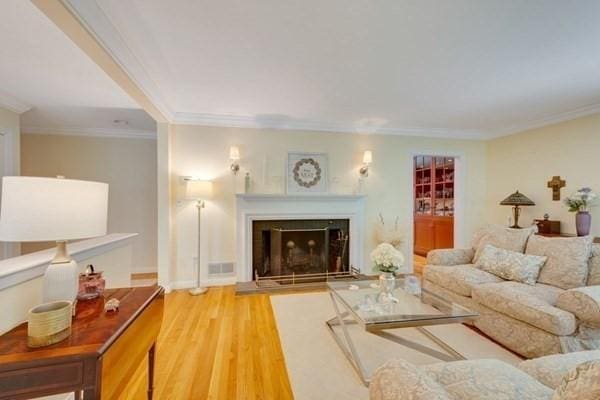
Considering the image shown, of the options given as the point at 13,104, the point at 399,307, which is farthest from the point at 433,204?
the point at 13,104

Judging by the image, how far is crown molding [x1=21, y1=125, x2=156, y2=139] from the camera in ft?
13.0

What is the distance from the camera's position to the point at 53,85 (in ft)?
8.63

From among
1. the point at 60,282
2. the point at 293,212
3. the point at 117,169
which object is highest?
the point at 117,169

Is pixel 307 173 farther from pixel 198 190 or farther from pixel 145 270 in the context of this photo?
pixel 145 270

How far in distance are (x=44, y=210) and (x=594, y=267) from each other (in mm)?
3742

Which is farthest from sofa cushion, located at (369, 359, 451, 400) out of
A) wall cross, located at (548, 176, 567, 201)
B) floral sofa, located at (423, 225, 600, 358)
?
wall cross, located at (548, 176, 567, 201)

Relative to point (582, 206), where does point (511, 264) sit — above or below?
below

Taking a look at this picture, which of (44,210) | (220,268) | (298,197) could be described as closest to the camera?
(44,210)

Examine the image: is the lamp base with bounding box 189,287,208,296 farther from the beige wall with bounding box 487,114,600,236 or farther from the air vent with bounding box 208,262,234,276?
the beige wall with bounding box 487,114,600,236

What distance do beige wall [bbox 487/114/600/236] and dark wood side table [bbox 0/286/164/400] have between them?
4.92m

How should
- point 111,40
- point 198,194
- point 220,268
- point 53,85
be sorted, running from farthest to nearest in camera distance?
point 220,268 < point 198,194 < point 53,85 < point 111,40

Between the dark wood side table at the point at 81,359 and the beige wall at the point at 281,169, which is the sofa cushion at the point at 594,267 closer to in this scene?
the beige wall at the point at 281,169

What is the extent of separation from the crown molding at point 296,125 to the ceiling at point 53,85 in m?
0.71

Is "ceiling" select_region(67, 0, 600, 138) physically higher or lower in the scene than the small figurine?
higher
